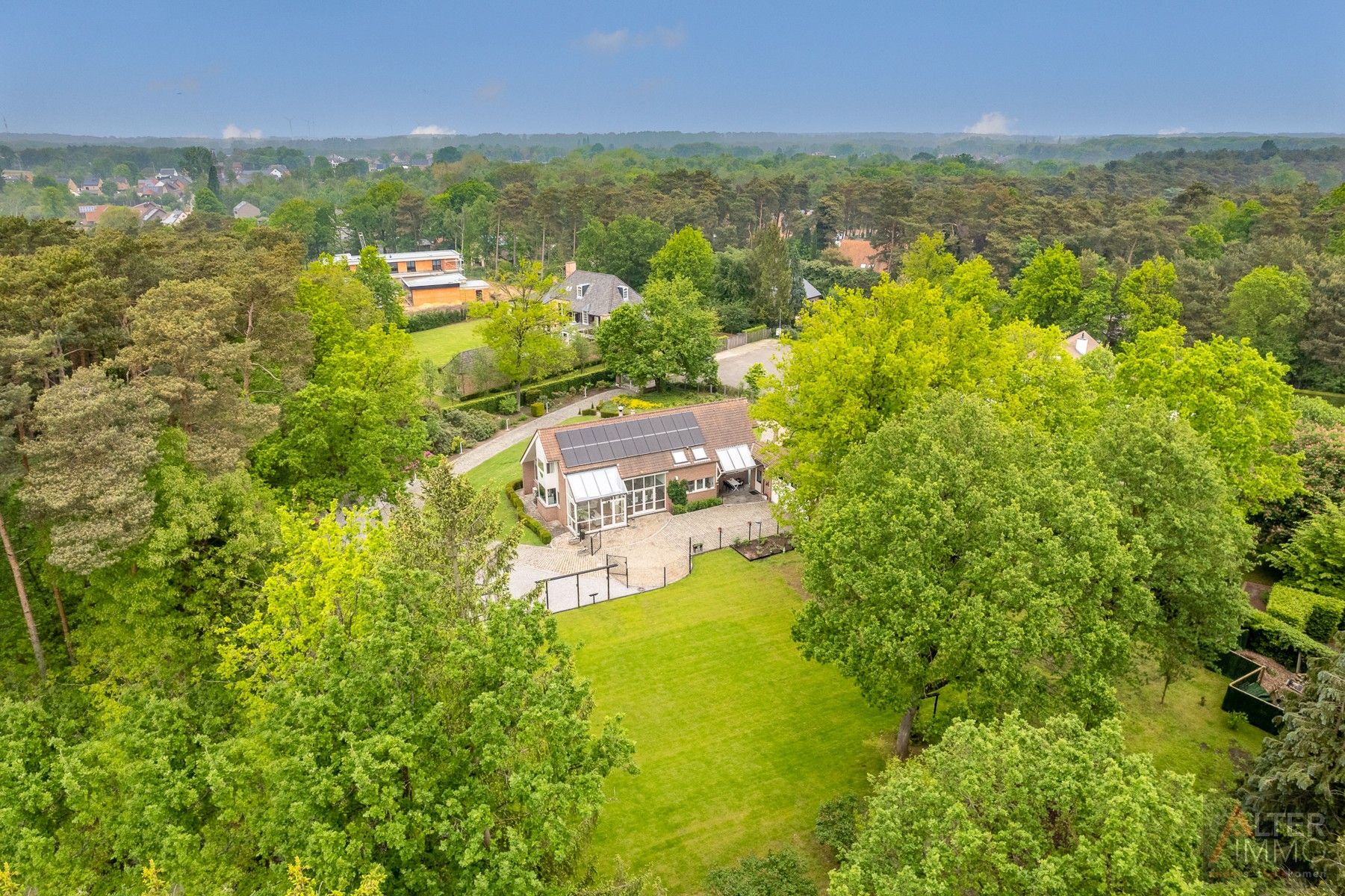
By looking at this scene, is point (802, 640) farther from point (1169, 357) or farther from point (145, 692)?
point (1169, 357)

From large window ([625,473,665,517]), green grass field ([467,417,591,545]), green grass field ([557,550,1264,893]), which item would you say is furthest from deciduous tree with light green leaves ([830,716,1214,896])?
large window ([625,473,665,517])

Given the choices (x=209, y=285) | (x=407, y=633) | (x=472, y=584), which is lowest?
(x=472, y=584)

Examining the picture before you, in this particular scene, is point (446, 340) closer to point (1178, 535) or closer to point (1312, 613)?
point (1178, 535)

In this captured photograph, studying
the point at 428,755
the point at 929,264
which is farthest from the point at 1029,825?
the point at 929,264

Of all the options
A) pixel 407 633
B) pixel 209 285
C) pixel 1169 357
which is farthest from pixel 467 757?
pixel 1169 357

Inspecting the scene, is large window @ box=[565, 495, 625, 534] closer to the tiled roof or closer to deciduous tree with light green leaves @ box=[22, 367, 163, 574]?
the tiled roof
